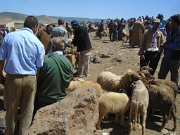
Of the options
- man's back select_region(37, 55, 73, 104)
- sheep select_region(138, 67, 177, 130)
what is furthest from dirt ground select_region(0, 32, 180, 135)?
man's back select_region(37, 55, 73, 104)

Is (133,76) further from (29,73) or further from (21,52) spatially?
(21,52)

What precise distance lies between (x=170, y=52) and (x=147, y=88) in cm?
172

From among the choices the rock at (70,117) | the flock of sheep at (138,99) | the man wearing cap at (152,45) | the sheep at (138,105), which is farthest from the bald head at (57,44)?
the man wearing cap at (152,45)

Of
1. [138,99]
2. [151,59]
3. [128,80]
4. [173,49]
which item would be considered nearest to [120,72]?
[151,59]

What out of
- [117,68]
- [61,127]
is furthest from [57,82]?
[117,68]

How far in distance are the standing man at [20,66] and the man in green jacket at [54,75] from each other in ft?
0.47

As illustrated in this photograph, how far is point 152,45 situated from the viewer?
9641 mm

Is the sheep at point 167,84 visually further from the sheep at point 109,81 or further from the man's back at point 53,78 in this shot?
the man's back at point 53,78

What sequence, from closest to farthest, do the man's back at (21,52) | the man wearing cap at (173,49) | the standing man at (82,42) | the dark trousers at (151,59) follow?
the man's back at (21,52)
the man wearing cap at (173,49)
the dark trousers at (151,59)
the standing man at (82,42)

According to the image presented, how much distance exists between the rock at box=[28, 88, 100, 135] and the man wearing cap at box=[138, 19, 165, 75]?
15.8 ft

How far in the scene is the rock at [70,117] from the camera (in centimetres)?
418

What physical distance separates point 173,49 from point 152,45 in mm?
686

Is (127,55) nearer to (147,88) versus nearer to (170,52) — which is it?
(170,52)

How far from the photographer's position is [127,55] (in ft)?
65.7
